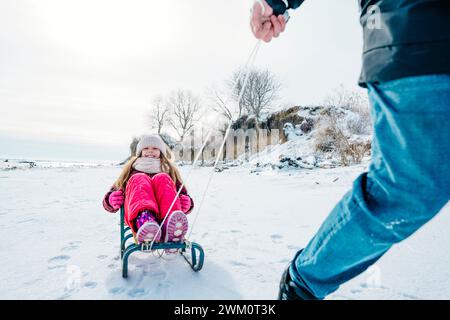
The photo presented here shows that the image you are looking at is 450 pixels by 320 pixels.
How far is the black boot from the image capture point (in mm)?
905

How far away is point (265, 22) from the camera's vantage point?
1.12 metres

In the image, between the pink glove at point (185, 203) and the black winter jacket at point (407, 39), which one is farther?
the pink glove at point (185, 203)

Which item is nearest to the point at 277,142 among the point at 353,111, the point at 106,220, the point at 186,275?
the point at 353,111

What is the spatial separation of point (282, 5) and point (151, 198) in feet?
4.28

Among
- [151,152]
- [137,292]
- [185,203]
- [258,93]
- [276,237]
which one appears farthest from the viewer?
[258,93]

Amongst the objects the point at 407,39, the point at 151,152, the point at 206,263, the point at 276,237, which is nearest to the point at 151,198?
the point at 206,263

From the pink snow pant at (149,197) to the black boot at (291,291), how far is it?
0.94 metres

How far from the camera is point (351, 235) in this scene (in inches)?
30.1

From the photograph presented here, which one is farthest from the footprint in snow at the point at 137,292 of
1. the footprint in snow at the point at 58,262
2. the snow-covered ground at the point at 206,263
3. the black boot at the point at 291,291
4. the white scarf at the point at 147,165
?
the white scarf at the point at 147,165

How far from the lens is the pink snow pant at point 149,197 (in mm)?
1702

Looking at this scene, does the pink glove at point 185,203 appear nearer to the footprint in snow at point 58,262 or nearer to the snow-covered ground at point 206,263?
the snow-covered ground at point 206,263

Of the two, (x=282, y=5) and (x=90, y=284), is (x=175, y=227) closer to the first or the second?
(x=90, y=284)
